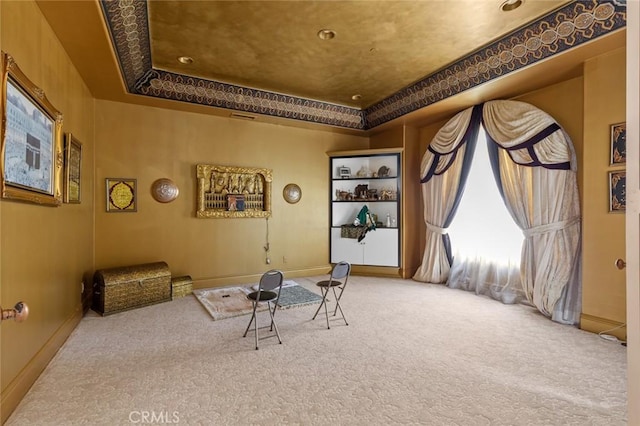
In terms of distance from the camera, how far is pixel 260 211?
5.21 metres

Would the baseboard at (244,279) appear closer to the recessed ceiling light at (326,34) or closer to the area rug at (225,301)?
the area rug at (225,301)

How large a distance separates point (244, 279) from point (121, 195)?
88.3 inches

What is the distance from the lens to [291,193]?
216 inches

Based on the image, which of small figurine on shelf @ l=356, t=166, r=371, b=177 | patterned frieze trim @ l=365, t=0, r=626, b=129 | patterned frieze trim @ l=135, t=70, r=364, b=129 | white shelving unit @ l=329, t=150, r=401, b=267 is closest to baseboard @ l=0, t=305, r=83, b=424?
patterned frieze trim @ l=135, t=70, r=364, b=129

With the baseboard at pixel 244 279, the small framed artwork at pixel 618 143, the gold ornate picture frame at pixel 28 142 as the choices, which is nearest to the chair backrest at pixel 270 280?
the gold ornate picture frame at pixel 28 142

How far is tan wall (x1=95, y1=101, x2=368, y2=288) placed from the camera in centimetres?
422

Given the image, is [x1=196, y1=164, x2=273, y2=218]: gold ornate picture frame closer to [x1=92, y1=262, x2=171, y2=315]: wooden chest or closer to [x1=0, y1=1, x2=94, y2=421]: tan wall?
[x1=92, y1=262, x2=171, y2=315]: wooden chest

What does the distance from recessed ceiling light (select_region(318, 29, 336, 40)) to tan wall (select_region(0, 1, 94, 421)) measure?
95.2 inches

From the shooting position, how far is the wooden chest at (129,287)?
3.57 m

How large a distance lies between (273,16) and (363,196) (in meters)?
3.53

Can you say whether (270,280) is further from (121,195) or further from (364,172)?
(364,172)

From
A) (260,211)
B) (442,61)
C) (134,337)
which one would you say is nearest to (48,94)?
(134,337)

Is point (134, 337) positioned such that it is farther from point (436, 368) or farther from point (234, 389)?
point (436, 368)

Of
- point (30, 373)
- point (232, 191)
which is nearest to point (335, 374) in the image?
point (30, 373)
